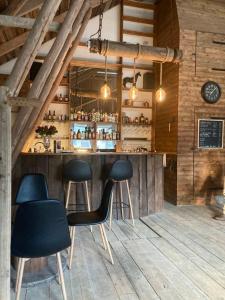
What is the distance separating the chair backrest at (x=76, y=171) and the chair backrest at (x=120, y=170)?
1.28 ft

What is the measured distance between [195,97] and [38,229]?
4680 millimetres

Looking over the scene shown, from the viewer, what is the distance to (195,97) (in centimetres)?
573

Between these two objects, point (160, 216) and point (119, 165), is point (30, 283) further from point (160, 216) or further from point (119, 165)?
point (160, 216)

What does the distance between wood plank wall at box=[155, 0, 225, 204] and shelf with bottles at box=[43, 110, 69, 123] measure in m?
2.36

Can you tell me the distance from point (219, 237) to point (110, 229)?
1.55m

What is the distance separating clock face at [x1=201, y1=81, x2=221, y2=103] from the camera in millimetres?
5758

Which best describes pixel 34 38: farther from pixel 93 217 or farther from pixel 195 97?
pixel 195 97

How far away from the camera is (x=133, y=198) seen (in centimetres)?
471

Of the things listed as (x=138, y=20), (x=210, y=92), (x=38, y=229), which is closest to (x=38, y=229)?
(x=38, y=229)

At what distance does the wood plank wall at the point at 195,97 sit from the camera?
5.64 m

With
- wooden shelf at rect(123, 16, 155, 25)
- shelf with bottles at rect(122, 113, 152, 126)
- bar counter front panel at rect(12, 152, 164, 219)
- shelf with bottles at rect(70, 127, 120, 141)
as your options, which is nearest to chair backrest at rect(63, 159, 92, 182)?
bar counter front panel at rect(12, 152, 164, 219)

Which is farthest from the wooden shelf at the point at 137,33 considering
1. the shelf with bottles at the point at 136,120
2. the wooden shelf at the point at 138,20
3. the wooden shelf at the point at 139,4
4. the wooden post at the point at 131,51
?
the wooden post at the point at 131,51

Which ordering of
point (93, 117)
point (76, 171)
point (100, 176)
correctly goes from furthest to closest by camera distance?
point (93, 117) → point (100, 176) → point (76, 171)

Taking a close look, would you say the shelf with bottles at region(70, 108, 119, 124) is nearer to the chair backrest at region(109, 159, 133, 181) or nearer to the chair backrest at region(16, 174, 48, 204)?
the chair backrest at region(109, 159, 133, 181)
